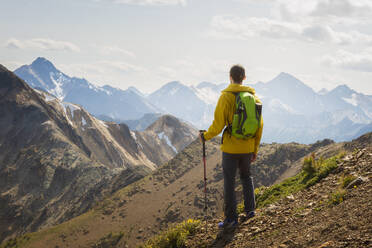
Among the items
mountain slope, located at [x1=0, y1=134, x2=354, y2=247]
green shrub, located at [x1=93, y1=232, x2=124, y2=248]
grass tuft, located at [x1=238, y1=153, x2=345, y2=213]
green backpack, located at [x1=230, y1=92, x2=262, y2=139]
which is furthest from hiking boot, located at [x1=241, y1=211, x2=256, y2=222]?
green shrub, located at [x1=93, y1=232, x2=124, y2=248]

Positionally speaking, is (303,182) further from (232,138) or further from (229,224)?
(232,138)

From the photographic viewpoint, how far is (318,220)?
5.96 meters

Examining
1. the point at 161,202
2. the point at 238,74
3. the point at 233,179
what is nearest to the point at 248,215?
the point at 233,179

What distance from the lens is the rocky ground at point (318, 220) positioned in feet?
16.6

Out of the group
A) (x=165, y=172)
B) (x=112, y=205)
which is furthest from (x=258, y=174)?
(x=112, y=205)

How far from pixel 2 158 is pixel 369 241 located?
93210 millimetres

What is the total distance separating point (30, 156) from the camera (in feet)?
253

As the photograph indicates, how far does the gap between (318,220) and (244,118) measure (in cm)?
254

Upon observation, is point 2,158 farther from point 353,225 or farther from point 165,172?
point 353,225

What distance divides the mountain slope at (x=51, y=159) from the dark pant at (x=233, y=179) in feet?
162

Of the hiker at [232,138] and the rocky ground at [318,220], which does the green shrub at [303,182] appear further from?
the hiker at [232,138]

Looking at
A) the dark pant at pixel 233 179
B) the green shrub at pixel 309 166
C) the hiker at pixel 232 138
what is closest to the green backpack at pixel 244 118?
the hiker at pixel 232 138

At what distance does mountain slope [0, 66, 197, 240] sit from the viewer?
191ft

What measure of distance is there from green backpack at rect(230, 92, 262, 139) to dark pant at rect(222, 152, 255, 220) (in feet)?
1.88
